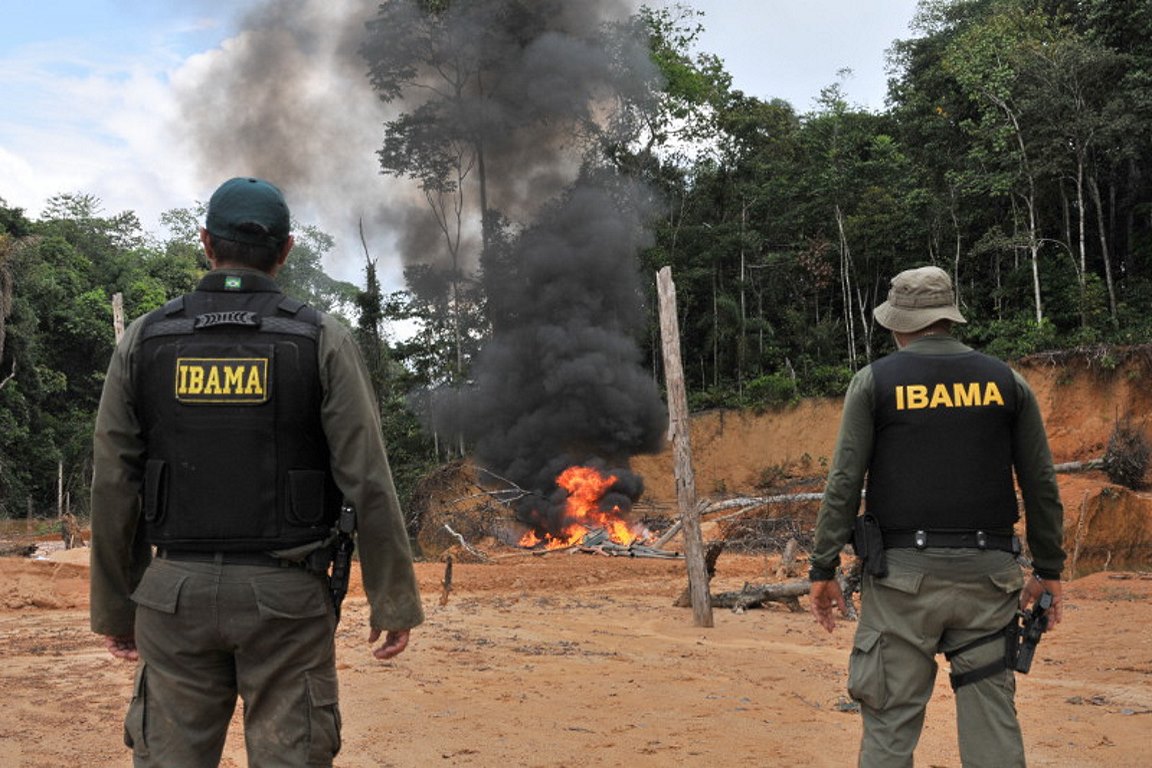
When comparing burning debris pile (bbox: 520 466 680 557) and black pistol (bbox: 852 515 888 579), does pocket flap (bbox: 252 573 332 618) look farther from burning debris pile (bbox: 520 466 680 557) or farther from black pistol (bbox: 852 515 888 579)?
burning debris pile (bbox: 520 466 680 557)

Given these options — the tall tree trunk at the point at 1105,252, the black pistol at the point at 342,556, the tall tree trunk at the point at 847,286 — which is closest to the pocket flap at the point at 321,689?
the black pistol at the point at 342,556

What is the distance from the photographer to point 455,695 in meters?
6.47

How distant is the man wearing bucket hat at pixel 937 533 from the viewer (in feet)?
10.9

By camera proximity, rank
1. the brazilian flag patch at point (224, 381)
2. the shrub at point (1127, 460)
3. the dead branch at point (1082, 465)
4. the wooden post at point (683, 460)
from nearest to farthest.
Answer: the brazilian flag patch at point (224, 381) → the wooden post at point (683, 460) → the shrub at point (1127, 460) → the dead branch at point (1082, 465)

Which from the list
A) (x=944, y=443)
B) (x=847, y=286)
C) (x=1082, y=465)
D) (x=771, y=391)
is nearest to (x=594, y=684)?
Result: (x=944, y=443)

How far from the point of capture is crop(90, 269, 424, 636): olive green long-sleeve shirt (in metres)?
2.67

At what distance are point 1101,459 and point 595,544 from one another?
10.8 m

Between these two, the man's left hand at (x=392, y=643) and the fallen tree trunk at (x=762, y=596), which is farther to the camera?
the fallen tree trunk at (x=762, y=596)

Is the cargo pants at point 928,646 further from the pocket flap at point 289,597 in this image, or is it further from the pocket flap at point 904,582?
the pocket flap at point 289,597

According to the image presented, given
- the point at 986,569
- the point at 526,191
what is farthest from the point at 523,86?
the point at 986,569

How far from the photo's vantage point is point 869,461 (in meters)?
3.58

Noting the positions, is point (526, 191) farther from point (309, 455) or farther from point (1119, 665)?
point (309, 455)

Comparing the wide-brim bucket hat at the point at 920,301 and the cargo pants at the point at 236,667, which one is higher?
the wide-brim bucket hat at the point at 920,301

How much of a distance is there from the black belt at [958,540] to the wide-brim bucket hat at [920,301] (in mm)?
776
